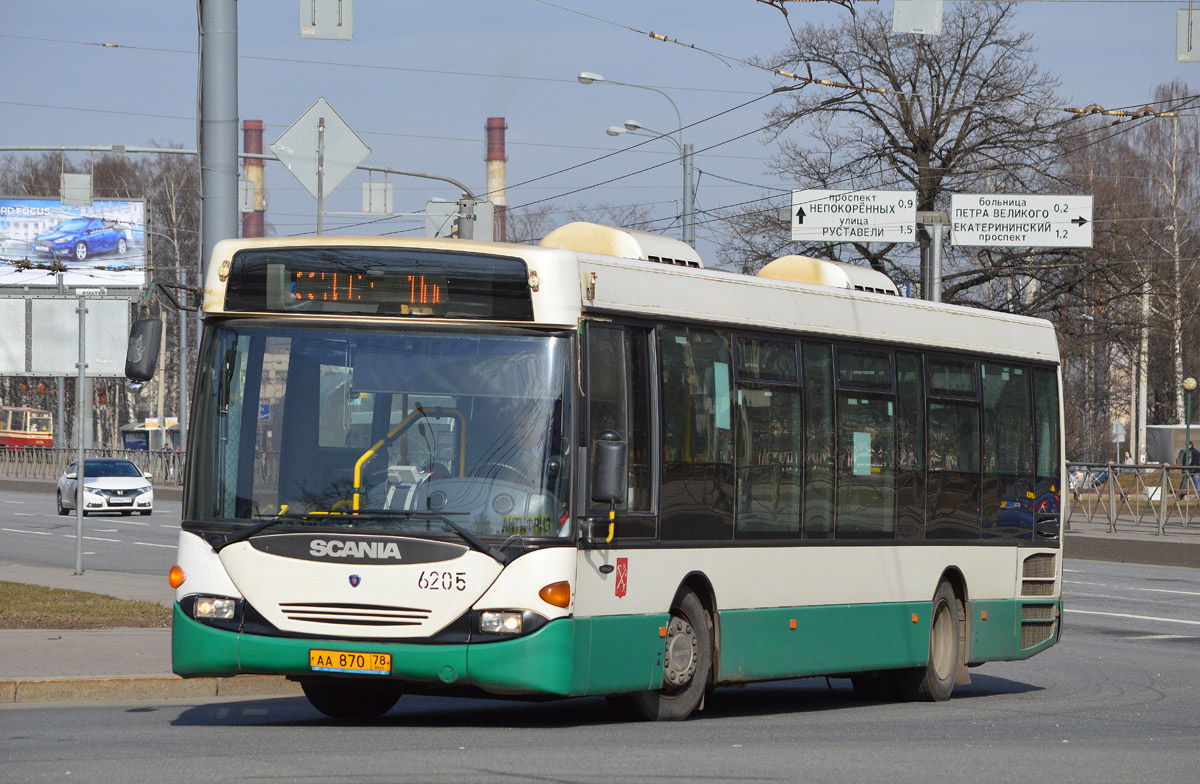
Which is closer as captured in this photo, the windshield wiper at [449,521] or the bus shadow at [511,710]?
the windshield wiper at [449,521]

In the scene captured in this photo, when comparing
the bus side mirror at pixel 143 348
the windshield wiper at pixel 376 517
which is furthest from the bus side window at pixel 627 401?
the bus side mirror at pixel 143 348

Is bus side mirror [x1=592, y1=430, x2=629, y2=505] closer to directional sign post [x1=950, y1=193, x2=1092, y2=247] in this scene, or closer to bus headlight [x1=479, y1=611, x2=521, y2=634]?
bus headlight [x1=479, y1=611, x2=521, y2=634]

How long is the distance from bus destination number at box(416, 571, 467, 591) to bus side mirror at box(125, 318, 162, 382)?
81.6 inches

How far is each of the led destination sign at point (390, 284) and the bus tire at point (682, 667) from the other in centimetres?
203

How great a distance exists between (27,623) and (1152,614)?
12414 millimetres

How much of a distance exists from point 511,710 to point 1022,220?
23233 millimetres

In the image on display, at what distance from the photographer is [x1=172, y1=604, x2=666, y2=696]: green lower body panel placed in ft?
29.2

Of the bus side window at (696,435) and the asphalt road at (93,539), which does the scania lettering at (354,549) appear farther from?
the asphalt road at (93,539)

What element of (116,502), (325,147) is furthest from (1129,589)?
(116,502)

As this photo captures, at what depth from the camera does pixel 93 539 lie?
32906mm

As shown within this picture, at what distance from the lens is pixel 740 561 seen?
34.6 feet

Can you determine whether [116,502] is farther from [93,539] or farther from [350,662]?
[350,662]

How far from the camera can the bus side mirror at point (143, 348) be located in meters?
9.79

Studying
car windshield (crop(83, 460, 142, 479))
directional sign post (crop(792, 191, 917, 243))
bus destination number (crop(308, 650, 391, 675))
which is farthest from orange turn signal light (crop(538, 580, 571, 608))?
car windshield (crop(83, 460, 142, 479))
